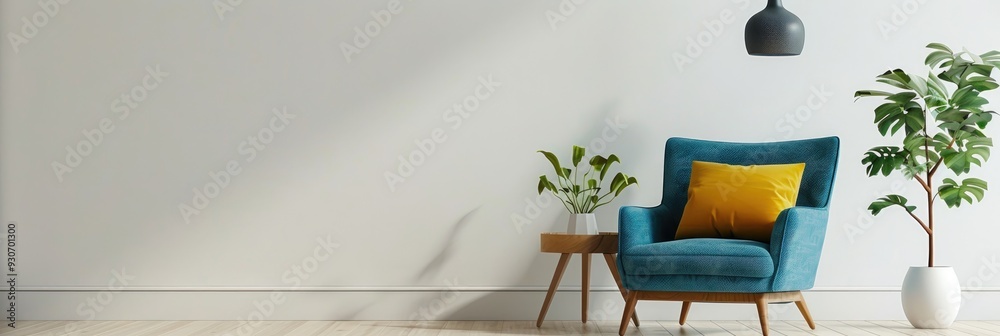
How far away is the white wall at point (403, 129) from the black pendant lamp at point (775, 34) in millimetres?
739

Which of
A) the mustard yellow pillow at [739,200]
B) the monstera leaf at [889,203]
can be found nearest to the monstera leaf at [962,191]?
the monstera leaf at [889,203]

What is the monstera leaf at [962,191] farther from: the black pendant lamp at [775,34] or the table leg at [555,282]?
the table leg at [555,282]

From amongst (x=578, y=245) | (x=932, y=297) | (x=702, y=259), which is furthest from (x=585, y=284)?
(x=932, y=297)

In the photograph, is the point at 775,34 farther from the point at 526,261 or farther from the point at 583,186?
the point at 526,261

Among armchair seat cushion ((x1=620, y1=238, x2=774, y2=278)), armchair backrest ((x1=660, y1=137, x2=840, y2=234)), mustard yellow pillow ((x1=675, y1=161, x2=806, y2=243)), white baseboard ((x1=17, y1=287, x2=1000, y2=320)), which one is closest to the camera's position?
armchair seat cushion ((x1=620, y1=238, x2=774, y2=278))

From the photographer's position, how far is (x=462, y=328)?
3.93 metres

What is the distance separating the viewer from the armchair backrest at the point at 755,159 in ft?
12.3

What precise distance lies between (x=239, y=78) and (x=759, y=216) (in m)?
2.54

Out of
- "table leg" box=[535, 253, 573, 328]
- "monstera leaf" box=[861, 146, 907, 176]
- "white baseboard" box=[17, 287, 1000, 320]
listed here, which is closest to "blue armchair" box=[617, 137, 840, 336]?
"monstera leaf" box=[861, 146, 907, 176]

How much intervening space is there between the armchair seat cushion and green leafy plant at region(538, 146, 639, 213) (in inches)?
23.4

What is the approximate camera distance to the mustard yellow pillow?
357 cm

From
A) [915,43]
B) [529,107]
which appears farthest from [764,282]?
[915,43]

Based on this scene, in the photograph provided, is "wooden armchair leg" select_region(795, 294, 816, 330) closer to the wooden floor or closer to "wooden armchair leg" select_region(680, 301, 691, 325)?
the wooden floor

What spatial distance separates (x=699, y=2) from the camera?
14.2ft
